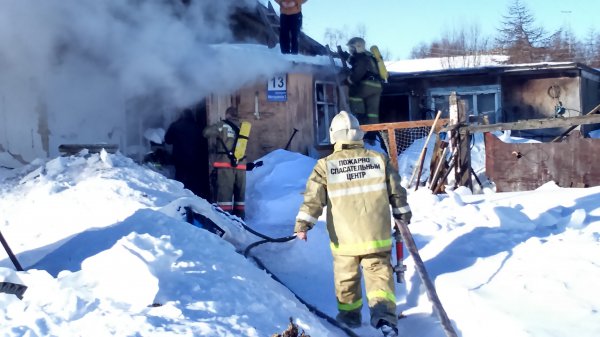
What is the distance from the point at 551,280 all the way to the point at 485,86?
41.7ft

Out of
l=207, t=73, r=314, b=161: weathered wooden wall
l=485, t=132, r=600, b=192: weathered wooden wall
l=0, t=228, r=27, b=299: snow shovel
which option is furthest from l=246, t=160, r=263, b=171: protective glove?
l=0, t=228, r=27, b=299: snow shovel

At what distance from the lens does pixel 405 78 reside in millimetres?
16969

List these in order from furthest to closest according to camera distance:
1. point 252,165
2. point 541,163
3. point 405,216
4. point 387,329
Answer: point 252,165, point 541,163, point 405,216, point 387,329

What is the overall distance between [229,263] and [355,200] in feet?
3.78

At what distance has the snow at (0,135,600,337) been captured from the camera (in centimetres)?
404

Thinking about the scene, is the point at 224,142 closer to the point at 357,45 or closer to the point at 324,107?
the point at 324,107

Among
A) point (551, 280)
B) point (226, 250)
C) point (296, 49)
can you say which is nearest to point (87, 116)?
point (296, 49)

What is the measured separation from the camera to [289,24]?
11594mm

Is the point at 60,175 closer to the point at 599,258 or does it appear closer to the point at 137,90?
the point at 137,90

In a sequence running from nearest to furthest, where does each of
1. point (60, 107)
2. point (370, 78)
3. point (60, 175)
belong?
point (60, 175), point (60, 107), point (370, 78)

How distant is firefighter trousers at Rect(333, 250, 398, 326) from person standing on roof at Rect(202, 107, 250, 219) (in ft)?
13.6

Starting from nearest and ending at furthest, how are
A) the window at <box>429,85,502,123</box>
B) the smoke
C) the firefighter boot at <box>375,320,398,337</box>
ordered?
the firefighter boot at <box>375,320,398,337</box>, the smoke, the window at <box>429,85,502,123</box>

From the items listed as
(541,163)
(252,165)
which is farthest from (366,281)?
(541,163)

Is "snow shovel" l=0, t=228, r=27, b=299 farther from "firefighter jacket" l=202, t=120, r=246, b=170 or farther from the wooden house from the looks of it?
the wooden house
